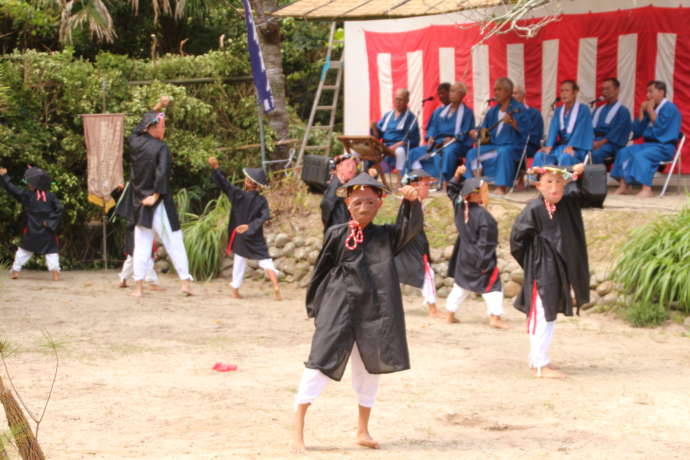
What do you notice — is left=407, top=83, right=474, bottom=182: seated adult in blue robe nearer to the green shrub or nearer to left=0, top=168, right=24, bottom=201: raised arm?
the green shrub

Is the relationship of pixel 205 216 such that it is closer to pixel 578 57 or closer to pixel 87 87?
pixel 87 87

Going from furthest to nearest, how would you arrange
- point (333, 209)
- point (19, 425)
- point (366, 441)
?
point (333, 209) < point (366, 441) < point (19, 425)

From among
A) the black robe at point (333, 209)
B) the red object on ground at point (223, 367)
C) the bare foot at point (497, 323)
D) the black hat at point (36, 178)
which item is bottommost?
the bare foot at point (497, 323)

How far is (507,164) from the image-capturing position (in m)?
13.0

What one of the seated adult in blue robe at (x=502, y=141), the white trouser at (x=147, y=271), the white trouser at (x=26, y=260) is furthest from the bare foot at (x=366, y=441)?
the seated adult in blue robe at (x=502, y=141)

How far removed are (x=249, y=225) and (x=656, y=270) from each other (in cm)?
430

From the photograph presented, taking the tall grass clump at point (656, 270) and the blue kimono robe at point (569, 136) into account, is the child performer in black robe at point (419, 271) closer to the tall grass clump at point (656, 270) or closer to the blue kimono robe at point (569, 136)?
the tall grass clump at point (656, 270)

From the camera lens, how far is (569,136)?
1234 centimetres

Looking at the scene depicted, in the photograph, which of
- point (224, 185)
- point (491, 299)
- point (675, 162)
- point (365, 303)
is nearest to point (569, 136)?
point (675, 162)

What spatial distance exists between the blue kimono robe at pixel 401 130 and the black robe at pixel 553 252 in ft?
22.3

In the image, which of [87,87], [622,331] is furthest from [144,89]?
[622,331]

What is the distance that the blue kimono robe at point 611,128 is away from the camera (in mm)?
12539

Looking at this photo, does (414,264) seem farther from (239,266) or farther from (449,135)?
(449,135)

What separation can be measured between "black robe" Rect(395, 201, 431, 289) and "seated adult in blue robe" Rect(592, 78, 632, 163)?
378 cm
